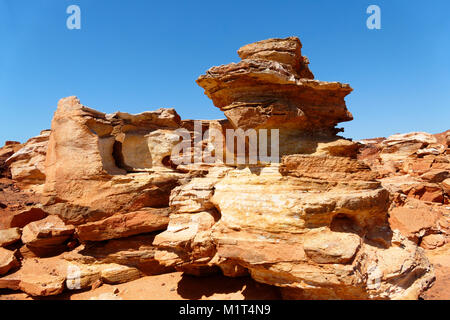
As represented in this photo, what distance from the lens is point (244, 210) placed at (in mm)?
4035

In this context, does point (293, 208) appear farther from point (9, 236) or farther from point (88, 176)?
point (9, 236)

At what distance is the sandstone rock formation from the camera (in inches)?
143

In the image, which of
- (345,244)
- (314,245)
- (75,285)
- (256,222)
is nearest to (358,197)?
(345,244)

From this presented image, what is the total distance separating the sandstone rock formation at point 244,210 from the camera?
3.64m

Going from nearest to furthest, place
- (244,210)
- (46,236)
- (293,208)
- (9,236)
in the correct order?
(293,208) → (244,210) → (46,236) → (9,236)

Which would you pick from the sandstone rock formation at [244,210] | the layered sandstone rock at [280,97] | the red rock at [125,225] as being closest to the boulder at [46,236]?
the sandstone rock formation at [244,210]

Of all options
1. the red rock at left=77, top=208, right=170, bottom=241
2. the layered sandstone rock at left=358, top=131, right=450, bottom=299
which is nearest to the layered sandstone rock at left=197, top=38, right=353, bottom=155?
the red rock at left=77, top=208, right=170, bottom=241

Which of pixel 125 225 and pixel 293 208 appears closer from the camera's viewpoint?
pixel 293 208

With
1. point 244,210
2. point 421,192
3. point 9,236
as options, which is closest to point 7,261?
point 9,236

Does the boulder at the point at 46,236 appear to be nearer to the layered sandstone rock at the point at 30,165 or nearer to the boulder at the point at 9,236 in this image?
the boulder at the point at 9,236

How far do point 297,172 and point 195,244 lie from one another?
A: 2.08 metres

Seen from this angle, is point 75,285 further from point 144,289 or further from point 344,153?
point 344,153

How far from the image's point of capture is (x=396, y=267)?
3699 mm

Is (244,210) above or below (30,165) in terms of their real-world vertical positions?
below
